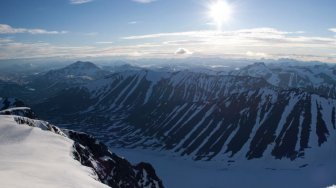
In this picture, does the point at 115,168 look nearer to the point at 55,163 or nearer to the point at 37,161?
the point at 55,163

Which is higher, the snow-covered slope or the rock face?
the snow-covered slope

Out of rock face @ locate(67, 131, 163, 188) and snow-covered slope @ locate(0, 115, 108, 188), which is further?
rock face @ locate(67, 131, 163, 188)

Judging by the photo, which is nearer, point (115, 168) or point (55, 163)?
point (55, 163)

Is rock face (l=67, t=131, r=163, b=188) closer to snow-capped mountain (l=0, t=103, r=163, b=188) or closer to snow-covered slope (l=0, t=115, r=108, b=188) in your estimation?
snow-capped mountain (l=0, t=103, r=163, b=188)


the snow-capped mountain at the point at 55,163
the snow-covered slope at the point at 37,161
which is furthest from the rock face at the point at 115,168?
the snow-covered slope at the point at 37,161

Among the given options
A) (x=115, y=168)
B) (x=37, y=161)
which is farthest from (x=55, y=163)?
(x=115, y=168)

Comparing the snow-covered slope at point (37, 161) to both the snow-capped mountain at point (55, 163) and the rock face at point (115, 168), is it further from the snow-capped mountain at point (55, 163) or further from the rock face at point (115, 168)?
the rock face at point (115, 168)

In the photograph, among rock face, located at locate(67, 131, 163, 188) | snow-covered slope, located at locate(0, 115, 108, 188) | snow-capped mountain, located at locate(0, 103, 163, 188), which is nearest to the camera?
snow-covered slope, located at locate(0, 115, 108, 188)

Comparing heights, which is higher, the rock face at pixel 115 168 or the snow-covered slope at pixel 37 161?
the snow-covered slope at pixel 37 161

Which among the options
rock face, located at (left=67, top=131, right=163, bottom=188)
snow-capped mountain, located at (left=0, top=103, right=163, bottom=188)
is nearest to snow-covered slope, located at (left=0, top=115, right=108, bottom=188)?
snow-capped mountain, located at (left=0, top=103, right=163, bottom=188)
